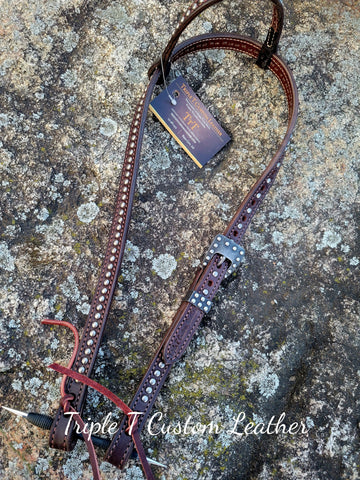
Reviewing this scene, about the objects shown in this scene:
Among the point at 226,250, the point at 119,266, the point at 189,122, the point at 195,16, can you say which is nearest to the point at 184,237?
the point at 226,250

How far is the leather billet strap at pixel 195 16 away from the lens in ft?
8.12

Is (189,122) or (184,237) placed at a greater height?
(189,122)

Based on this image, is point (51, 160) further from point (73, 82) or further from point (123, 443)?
point (123, 443)

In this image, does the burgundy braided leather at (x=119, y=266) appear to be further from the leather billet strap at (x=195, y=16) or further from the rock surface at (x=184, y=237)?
the rock surface at (x=184, y=237)

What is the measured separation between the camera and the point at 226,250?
100 inches

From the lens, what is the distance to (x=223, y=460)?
8.07ft

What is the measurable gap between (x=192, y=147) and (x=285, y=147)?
0.62m

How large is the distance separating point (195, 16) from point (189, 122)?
0.64 metres

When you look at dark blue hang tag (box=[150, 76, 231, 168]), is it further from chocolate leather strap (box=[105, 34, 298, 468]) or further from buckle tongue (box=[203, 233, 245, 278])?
buckle tongue (box=[203, 233, 245, 278])

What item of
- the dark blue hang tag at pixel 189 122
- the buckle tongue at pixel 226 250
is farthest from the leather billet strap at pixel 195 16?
the buckle tongue at pixel 226 250

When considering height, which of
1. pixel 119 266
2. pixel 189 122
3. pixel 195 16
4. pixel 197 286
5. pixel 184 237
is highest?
pixel 195 16

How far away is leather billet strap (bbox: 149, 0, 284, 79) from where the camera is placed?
8.12ft

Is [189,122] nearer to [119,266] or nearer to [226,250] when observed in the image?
[226,250]

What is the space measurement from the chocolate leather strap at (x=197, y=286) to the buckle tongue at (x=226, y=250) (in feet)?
0.09
